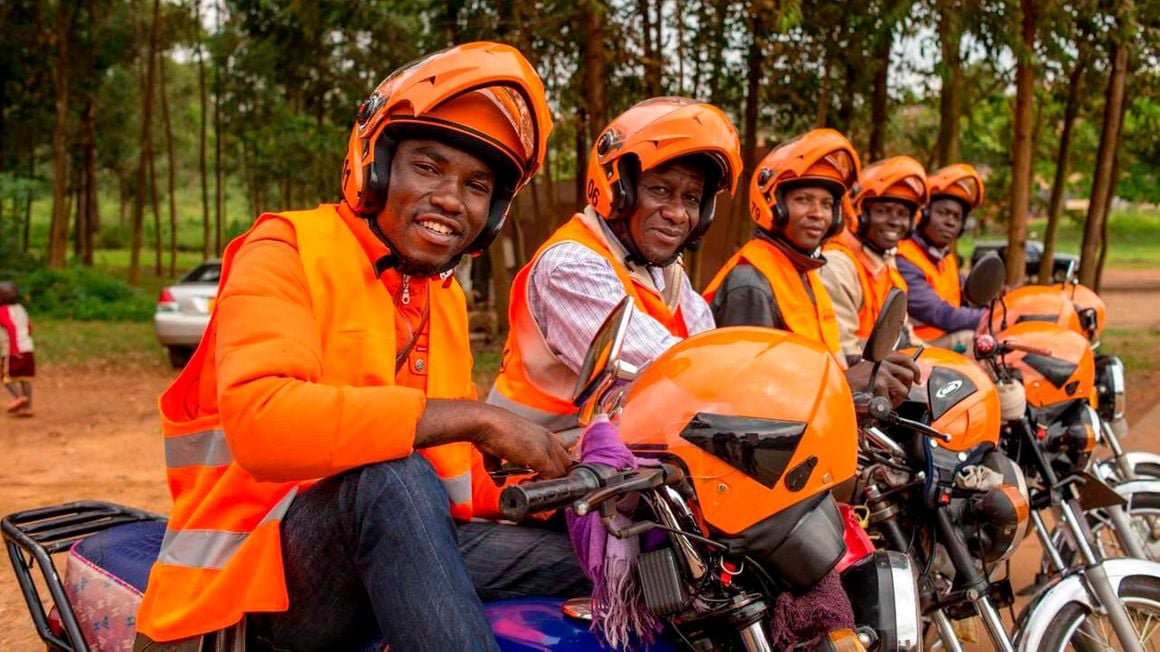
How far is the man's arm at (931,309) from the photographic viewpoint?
5863 millimetres

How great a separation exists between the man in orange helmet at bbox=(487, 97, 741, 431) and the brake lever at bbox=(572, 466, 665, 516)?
103cm

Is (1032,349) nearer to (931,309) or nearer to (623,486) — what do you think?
(931,309)

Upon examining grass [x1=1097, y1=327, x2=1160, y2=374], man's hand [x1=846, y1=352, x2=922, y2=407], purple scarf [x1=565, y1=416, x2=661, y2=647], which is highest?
man's hand [x1=846, y1=352, x2=922, y2=407]

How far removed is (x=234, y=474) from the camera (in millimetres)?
2260

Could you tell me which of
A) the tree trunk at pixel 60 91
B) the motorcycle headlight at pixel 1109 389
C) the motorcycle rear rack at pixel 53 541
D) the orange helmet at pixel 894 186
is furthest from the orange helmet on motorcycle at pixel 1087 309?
the tree trunk at pixel 60 91

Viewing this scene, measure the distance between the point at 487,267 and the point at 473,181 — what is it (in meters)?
17.4

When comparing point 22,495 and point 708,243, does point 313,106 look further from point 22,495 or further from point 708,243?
point 22,495

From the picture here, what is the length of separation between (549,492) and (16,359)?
407 inches

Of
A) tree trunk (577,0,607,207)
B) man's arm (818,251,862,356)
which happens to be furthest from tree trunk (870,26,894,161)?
man's arm (818,251,862,356)

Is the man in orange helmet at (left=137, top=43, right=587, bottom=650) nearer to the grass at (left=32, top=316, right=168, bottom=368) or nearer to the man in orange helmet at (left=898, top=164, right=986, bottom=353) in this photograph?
the man in orange helmet at (left=898, top=164, right=986, bottom=353)

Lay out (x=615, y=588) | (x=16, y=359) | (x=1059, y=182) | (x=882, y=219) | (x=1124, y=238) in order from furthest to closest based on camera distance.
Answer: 1. (x=1124, y=238)
2. (x=1059, y=182)
3. (x=16, y=359)
4. (x=882, y=219)
5. (x=615, y=588)

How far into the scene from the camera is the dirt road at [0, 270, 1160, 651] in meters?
6.92

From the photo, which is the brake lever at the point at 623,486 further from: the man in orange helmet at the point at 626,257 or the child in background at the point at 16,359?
the child in background at the point at 16,359

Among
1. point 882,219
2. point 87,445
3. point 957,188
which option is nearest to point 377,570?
point 882,219
